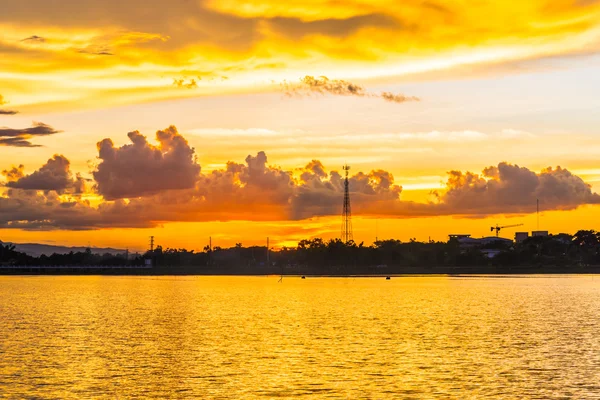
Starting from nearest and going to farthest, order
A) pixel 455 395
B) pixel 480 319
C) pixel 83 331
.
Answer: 1. pixel 455 395
2. pixel 83 331
3. pixel 480 319

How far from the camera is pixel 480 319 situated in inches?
5359

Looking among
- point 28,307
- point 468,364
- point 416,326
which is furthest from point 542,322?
point 28,307

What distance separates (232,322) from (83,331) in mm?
24542

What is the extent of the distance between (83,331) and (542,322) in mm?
69092

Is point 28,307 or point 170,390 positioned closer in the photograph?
point 170,390

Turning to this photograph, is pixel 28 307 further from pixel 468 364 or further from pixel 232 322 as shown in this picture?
pixel 468 364

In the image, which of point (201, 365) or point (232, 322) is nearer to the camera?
point (201, 365)

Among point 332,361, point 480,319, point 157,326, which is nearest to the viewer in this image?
point 332,361

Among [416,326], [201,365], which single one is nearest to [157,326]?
[416,326]

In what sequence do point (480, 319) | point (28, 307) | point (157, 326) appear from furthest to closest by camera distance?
point (28, 307)
point (480, 319)
point (157, 326)

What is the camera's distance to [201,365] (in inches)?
3081

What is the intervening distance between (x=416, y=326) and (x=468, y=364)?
136 ft

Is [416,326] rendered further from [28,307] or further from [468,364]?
[28,307]

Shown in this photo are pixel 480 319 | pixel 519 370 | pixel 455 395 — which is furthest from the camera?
pixel 480 319
